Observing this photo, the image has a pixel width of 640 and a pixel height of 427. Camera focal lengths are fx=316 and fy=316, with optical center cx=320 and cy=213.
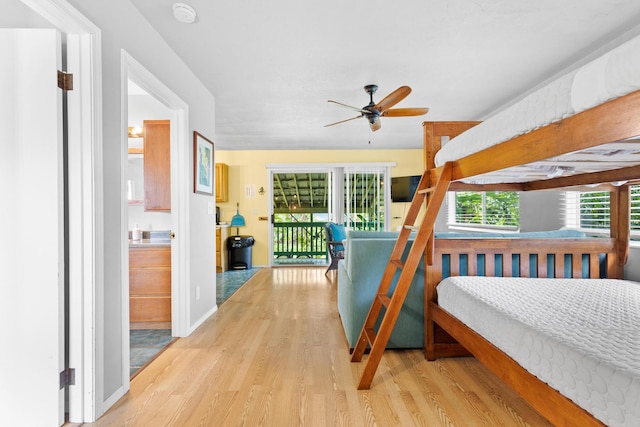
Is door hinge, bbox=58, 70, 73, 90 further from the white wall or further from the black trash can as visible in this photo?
the black trash can

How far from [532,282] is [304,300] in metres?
2.41

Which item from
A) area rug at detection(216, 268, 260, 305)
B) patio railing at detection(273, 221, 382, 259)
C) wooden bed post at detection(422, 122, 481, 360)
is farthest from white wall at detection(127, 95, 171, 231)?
patio railing at detection(273, 221, 382, 259)

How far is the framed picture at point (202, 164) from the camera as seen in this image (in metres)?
2.91

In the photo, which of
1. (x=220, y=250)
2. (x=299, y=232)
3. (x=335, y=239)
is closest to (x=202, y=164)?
(x=335, y=239)

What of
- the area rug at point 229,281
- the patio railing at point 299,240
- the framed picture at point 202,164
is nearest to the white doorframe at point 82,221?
the framed picture at point 202,164

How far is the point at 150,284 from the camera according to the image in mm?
2916

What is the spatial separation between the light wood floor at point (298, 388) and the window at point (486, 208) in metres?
2.74

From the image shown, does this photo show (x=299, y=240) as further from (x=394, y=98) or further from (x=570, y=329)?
(x=570, y=329)

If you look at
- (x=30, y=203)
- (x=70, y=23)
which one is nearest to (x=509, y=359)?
(x=30, y=203)

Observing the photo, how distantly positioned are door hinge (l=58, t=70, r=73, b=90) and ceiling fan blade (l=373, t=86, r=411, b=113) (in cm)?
228

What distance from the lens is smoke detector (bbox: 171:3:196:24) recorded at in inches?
78.8

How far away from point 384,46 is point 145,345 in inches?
120

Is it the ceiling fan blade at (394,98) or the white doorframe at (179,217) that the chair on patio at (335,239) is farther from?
the white doorframe at (179,217)

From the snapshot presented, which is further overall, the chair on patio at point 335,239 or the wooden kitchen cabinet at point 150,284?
the chair on patio at point 335,239
